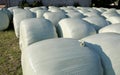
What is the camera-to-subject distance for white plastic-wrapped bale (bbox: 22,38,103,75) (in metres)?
3.14

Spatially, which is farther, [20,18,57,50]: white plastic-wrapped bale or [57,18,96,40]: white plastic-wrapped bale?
[57,18,96,40]: white plastic-wrapped bale

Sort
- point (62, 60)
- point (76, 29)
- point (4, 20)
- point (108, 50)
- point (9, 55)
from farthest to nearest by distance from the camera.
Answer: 1. point (4, 20)
2. point (9, 55)
3. point (76, 29)
4. point (108, 50)
5. point (62, 60)

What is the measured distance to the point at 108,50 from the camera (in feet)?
11.5

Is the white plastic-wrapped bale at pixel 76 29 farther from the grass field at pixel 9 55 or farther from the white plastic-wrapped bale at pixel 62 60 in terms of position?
the white plastic-wrapped bale at pixel 62 60

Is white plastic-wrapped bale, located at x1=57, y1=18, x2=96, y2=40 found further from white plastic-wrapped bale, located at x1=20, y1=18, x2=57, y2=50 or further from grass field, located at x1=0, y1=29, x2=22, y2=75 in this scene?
grass field, located at x1=0, y1=29, x2=22, y2=75

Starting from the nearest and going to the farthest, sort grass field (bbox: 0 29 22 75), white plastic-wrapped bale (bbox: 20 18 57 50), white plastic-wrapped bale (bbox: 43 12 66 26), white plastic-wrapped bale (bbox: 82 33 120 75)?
white plastic-wrapped bale (bbox: 82 33 120 75) < white plastic-wrapped bale (bbox: 20 18 57 50) < grass field (bbox: 0 29 22 75) < white plastic-wrapped bale (bbox: 43 12 66 26)

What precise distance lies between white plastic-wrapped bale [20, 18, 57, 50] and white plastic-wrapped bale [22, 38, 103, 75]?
81.4 inches

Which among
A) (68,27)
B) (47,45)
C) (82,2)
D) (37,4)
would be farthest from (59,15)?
(82,2)

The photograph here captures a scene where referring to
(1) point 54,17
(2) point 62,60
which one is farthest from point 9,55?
(2) point 62,60

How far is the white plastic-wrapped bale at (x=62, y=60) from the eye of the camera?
3.14 metres

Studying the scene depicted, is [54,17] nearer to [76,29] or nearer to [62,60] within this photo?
[76,29]

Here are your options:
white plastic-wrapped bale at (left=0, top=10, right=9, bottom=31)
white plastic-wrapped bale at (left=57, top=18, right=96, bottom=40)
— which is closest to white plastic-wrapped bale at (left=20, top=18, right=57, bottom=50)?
white plastic-wrapped bale at (left=57, top=18, right=96, bottom=40)

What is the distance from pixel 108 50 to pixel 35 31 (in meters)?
2.64

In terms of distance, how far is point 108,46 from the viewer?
11.6 ft
